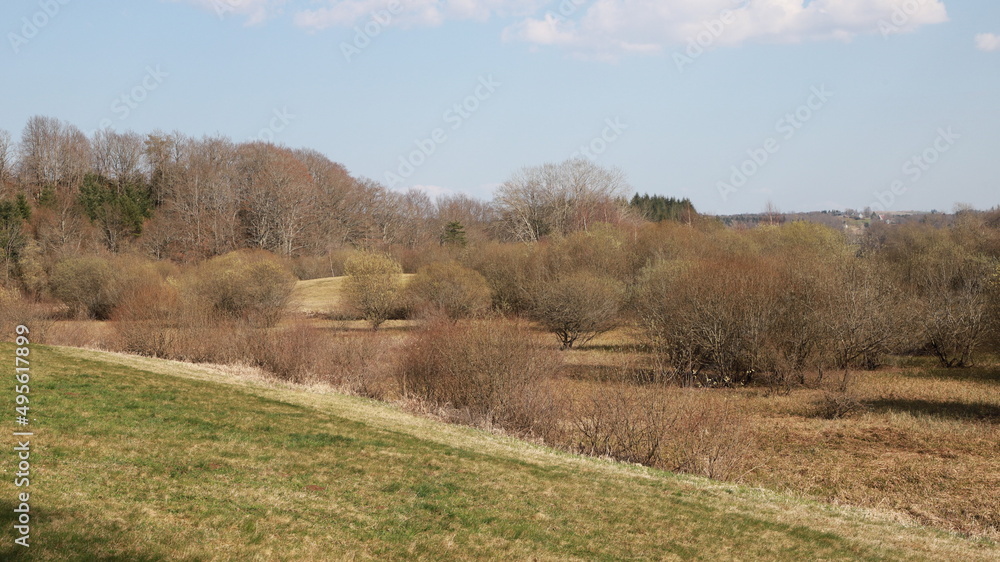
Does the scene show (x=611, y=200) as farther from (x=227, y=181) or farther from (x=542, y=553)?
(x=542, y=553)

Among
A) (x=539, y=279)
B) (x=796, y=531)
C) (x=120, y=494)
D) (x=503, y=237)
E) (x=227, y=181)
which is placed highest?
(x=227, y=181)

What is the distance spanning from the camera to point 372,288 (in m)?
50.1

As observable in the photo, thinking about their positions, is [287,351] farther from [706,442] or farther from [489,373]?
[706,442]

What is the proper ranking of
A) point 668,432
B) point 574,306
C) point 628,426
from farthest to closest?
1. point 574,306
2. point 628,426
3. point 668,432

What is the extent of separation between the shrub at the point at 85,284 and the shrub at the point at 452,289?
2138 centimetres

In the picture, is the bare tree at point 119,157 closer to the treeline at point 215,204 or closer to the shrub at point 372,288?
the treeline at point 215,204

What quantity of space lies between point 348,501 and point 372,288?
4178 centimetres

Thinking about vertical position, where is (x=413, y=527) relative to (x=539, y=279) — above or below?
below

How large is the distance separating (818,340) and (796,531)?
1980cm

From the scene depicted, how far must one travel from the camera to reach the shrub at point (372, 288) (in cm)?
5016

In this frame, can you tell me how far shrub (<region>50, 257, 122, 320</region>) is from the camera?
50312 mm

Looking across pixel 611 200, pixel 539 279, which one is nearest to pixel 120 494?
pixel 539 279

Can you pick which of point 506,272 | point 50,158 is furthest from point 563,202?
point 50,158

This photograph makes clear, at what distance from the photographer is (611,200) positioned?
68562 millimetres
